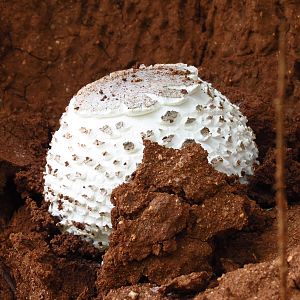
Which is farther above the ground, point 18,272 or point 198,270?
point 198,270

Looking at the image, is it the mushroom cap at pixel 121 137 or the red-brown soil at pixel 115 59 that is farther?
the red-brown soil at pixel 115 59

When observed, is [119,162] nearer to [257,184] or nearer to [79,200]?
[79,200]

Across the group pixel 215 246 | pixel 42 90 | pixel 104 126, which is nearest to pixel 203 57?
pixel 42 90

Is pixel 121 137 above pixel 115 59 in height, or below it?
below

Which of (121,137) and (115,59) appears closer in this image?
(121,137)
